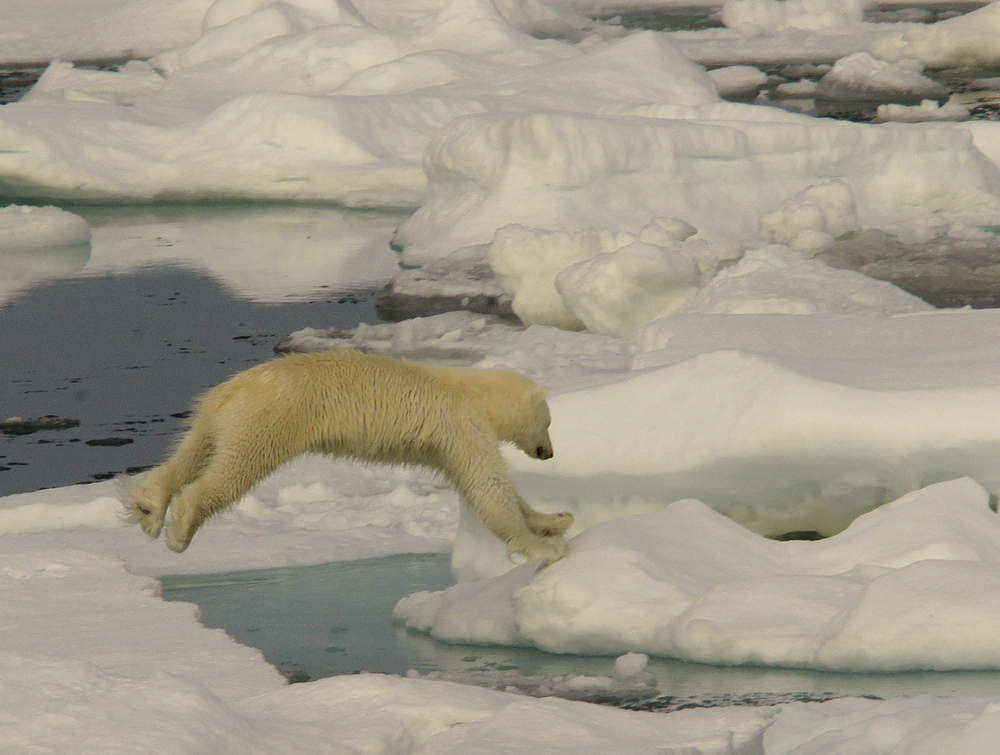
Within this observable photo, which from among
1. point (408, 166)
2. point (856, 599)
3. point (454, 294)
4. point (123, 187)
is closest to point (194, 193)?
point (123, 187)

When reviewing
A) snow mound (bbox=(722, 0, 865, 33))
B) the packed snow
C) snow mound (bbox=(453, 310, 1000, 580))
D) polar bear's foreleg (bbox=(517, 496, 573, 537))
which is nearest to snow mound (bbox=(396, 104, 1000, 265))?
the packed snow

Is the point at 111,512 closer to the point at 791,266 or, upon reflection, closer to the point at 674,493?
the point at 674,493

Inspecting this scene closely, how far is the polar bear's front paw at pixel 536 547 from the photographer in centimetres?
427

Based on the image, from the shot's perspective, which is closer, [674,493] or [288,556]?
[674,493]

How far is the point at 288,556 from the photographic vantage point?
5.58 meters

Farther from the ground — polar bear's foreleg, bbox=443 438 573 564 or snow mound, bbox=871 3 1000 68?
polar bear's foreleg, bbox=443 438 573 564

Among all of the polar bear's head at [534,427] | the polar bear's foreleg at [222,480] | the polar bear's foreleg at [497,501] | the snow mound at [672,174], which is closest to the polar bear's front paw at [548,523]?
the polar bear's foreleg at [497,501]

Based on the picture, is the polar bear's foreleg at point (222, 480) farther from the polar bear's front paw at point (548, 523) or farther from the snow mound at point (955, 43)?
the snow mound at point (955, 43)

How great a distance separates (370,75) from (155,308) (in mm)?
5934

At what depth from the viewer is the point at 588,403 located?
5.26 metres

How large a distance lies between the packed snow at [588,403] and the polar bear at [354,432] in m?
0.34

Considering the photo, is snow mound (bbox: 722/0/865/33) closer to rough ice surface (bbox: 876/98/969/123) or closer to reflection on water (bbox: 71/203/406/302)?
rough ice surface (bbox: 876/98/969/123)

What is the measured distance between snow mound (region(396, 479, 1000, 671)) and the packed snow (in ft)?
0.04

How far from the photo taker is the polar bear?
13.5ft
